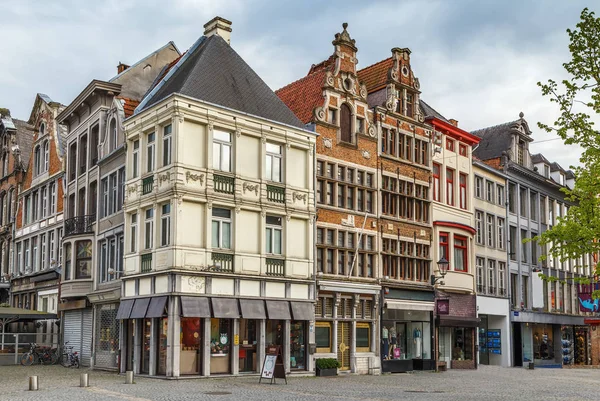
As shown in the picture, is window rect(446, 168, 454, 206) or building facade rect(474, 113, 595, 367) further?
building facade rect(474, 113, 595, 367)

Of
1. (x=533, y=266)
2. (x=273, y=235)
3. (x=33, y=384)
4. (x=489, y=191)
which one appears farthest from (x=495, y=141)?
(x=33, y=384)

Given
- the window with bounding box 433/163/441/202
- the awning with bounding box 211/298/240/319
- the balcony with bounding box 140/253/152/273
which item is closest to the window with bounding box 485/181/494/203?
the window with bounding box 433/163/441/202

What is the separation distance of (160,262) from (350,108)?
11436 mm

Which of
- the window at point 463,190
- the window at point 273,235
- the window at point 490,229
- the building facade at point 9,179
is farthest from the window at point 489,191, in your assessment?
the building facade at point 9,179

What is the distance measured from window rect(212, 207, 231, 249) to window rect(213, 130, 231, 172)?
154 cm

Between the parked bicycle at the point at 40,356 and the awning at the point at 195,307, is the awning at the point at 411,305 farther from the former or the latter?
the parked bicycle at the point at 40,356

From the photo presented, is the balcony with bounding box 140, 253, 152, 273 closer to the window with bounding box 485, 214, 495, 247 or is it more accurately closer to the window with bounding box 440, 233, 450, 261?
the window with bounding box 440, 233, 450, 261

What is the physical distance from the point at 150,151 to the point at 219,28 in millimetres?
6505

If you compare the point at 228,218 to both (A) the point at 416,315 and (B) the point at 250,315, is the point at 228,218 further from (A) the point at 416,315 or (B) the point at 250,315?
(A) the point at 416,315

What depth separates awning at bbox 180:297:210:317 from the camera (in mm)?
25719

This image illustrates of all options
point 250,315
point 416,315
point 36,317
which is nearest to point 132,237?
point 250,315

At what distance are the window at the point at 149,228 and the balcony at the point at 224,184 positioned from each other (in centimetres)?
244

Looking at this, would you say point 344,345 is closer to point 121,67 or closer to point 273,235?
point 273,235

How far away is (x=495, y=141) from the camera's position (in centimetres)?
4878
